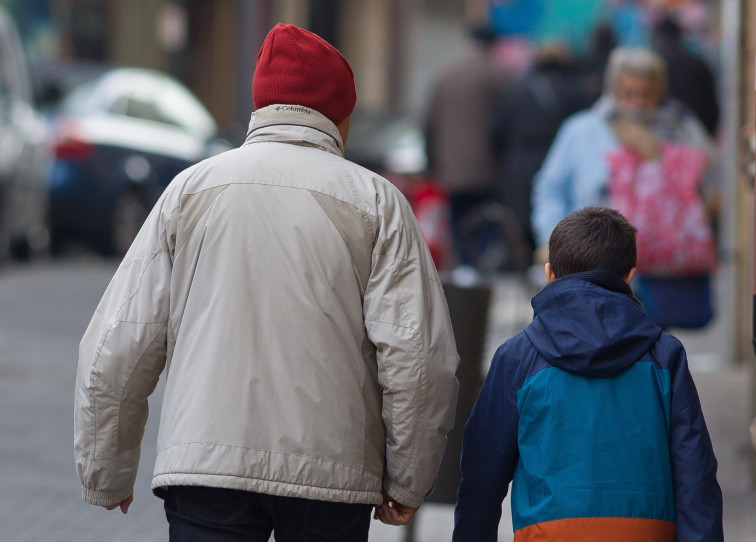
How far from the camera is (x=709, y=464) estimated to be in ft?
10.2

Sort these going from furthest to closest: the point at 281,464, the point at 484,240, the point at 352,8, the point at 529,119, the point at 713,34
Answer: the point at 352,8
the point at 713,34
the point at 484,240
the point at 529,119
the point at 281,464

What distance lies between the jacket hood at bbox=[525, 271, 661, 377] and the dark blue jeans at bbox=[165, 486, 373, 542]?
575mm

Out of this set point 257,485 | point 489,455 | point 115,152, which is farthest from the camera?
point 115,152

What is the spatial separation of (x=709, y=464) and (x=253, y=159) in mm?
1168

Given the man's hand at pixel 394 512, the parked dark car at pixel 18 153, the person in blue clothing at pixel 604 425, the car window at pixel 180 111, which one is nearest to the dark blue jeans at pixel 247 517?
the man's hand at pixel 394 512

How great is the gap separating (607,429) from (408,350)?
0.45 metres

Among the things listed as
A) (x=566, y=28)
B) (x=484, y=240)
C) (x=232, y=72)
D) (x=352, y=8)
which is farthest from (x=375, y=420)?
(x=352, y=8)

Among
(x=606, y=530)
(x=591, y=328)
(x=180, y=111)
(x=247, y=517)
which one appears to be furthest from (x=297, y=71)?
(x=180, y=111)

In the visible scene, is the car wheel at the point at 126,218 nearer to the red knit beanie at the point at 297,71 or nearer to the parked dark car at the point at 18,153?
the parked dark car at the point at 18,153

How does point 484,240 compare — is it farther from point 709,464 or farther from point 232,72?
point 232,72

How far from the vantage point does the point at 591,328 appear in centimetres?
313

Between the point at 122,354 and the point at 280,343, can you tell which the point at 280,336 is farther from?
the point at 122,354

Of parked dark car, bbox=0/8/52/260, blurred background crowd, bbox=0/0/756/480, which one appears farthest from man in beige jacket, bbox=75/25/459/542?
parked dark car, bbox=0/8/52/260

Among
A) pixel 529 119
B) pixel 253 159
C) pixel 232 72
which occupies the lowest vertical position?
pixel 232 72
